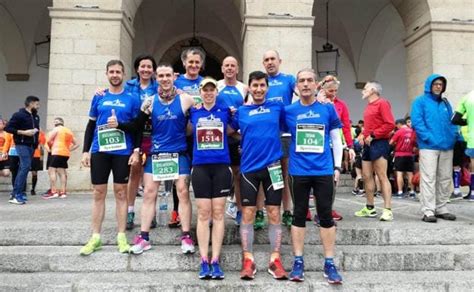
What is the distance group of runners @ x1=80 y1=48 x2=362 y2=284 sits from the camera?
11.5ft

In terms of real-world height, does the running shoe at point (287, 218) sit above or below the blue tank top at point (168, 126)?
below

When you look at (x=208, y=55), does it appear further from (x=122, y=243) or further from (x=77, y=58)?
(x=122, y=243)

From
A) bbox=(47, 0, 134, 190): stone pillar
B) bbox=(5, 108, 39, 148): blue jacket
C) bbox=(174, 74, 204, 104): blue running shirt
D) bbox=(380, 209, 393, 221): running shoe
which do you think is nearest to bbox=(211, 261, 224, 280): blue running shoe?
bbox=(174, 74, 204, 104): blue running shirt

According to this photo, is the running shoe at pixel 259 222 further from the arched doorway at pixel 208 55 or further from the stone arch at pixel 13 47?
the stone arch at pixel 13 47

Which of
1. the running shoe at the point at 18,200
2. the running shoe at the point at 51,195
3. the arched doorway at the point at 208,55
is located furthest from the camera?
the arched doorway at the point at 208,55

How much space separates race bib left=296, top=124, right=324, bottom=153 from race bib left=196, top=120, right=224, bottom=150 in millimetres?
673

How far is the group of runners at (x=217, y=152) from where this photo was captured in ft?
11.5

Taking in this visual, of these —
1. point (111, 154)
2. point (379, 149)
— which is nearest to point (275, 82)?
point (379, 149)

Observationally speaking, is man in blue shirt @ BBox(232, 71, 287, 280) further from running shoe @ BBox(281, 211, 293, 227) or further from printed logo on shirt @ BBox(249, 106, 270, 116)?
running shoe @ BBox(281, 211, 293, 227)

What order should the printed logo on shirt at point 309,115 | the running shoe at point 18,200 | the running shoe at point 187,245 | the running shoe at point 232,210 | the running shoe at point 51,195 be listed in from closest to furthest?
the printed logo on shirt at point 309,115 → the running shoe at point 187,245 → the running shoe at point 232,210 → the running shoe at point 18,200 → the running shoe at point 51,195

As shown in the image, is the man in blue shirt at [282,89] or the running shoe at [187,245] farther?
the man in blue shirt at [282,89]

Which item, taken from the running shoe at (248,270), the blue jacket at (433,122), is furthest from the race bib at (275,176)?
the blue jacket at (433,122)

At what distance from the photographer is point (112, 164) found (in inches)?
152

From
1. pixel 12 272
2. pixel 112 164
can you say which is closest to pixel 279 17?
pixel 112 164
